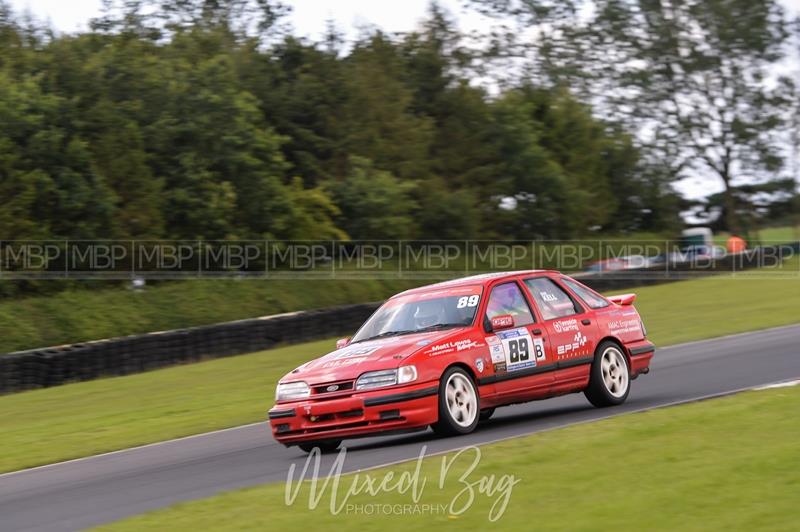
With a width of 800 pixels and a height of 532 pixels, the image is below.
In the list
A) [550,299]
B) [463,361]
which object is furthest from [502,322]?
[550,299]

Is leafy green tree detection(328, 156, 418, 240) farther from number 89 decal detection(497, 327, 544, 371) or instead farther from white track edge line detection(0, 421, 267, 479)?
number 89 decal detection(497, 327, 544, 371)

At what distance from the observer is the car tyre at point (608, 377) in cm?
1063

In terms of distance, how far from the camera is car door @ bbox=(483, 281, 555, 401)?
9.78m

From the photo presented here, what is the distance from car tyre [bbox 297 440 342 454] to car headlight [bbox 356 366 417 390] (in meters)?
0.79

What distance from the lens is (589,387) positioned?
10.6m

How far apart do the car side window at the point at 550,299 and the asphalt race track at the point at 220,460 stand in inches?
36.6

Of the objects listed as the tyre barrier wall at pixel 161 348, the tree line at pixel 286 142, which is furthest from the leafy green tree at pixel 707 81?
the tyre barrier wall at pixel 161 348

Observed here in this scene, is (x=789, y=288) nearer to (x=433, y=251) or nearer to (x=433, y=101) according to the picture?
(x=433, y=251)

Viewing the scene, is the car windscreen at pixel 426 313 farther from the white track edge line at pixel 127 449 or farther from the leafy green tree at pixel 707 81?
the leafy green tree at pixel 707 81

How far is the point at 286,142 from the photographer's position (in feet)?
127

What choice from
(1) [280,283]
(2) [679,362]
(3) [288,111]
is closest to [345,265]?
(1) [280,283]

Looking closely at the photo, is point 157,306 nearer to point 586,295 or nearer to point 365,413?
point 586,295

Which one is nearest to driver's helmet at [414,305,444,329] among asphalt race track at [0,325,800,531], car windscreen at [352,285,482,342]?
car windscreen at [352,285,482,342]

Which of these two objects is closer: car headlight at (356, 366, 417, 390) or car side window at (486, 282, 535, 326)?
car headlight at (356, 366, 417, 390)
